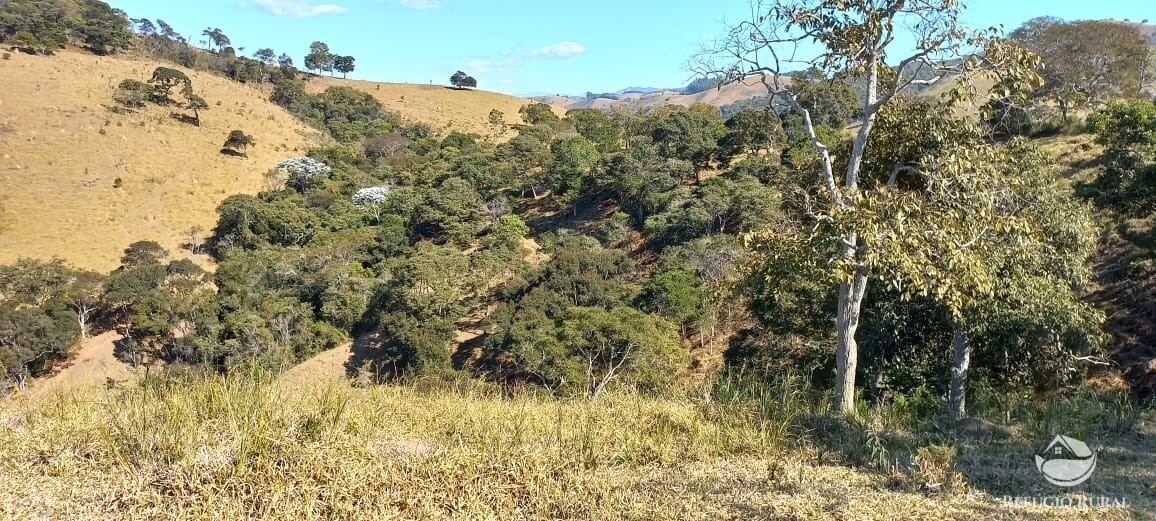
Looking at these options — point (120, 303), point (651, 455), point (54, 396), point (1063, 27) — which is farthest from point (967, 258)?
point (1063, 27)

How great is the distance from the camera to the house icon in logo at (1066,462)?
136 inches

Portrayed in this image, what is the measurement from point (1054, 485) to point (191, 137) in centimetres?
5709

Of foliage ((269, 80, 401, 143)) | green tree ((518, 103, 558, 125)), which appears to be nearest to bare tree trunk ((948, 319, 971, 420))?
foliage ((269, 80, 401, 143))

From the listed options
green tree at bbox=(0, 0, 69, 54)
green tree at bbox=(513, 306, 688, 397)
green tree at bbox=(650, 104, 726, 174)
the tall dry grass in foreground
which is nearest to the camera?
the tall dry grass in foreground

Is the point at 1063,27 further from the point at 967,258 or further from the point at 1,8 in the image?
the point at 1,8

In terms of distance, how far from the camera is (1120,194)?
1282cm

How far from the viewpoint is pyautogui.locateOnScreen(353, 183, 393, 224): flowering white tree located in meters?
39.8

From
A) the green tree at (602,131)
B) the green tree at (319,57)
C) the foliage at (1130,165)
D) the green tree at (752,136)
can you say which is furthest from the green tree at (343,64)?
the foliage at (1130,165)

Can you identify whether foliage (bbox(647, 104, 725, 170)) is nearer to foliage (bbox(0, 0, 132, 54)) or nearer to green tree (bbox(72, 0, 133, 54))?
foliage (bbox(0, 0, 132, 54))

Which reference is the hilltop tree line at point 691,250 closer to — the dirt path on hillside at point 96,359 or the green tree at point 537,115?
the dirt path on hillside at point 96,359

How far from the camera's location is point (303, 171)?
44.6m

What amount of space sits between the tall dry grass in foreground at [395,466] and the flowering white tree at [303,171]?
44976mm

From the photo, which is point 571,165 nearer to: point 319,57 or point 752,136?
point 752,136

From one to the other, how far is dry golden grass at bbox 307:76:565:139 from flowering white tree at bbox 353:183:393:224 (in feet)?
78.5
